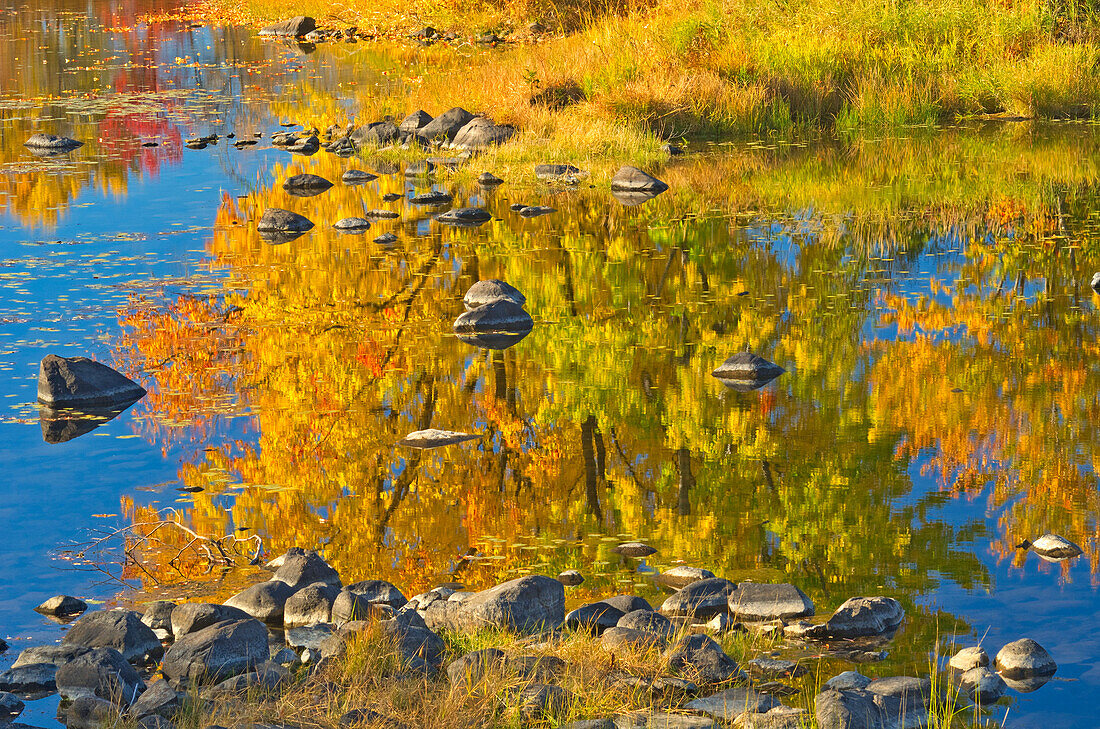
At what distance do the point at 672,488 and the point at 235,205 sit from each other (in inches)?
406

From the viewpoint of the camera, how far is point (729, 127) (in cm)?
2006

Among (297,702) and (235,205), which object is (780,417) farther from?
(235,205)

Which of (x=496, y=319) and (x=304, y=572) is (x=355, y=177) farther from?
(x=304, y=572)

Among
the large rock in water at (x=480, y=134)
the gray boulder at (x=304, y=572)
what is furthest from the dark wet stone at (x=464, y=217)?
the gray boulder at (x=304, y=572)

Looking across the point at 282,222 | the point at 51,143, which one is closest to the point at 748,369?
the point at 282,222

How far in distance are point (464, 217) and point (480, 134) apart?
4974mm

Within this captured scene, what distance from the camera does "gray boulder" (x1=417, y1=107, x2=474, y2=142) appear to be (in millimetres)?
19913

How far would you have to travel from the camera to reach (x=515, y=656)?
4.83 meters

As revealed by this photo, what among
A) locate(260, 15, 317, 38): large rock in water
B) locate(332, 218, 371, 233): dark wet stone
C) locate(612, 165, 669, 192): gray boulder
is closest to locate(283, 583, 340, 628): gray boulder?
locate(332, 218, 371, 233): dark wet stone

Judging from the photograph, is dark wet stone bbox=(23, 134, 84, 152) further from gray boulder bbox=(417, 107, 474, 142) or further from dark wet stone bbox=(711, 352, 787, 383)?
dark wet stone bbox=(711, 352, 787, 383)

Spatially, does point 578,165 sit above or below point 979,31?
below

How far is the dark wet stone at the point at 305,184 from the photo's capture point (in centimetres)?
1684

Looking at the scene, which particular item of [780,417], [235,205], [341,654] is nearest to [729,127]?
[235,205]

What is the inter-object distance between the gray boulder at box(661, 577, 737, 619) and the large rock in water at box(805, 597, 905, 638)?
438 mm
